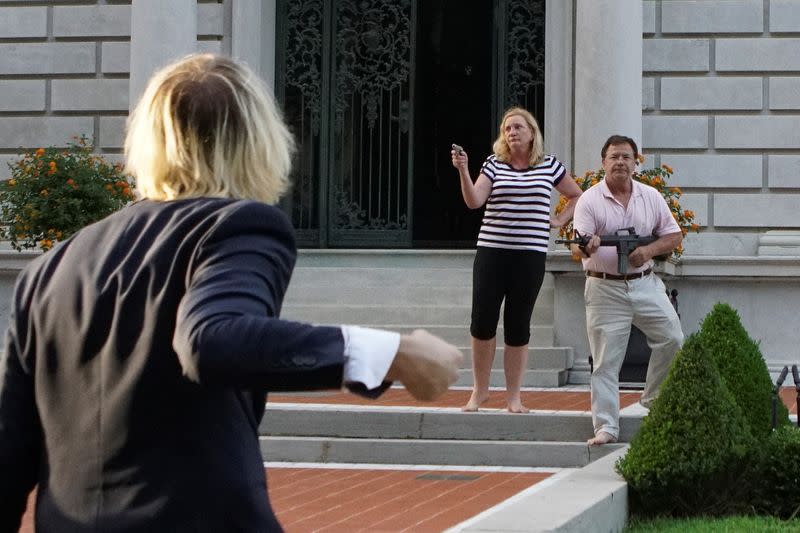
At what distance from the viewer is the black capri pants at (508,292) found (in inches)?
370

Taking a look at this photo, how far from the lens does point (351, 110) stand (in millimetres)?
15945

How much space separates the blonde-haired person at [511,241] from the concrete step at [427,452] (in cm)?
44

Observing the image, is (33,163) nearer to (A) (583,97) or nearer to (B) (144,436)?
(A) (583,97)

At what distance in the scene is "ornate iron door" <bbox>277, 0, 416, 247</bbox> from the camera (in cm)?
1590

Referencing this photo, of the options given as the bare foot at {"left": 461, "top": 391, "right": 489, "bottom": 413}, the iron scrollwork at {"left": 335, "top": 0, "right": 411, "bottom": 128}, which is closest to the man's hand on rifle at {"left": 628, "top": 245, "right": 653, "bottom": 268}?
the bare foot at {"left": 461, "top": 391, "right": 489, "bottom": 413}

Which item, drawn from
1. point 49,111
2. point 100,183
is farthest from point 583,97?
point 49,111

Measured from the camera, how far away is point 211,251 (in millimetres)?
2131

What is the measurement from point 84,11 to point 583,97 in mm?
5159

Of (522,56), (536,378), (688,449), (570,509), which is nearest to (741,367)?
(688,449)

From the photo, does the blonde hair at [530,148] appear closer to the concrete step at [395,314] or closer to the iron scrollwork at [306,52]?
the concrete step at [395,314]

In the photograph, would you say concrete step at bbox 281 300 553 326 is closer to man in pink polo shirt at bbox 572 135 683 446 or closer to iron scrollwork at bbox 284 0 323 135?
iron scrollwork at bbox 284 0 323 135

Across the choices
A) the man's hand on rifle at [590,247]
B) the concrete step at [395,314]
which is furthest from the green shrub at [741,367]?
the concrete step at [395,314]

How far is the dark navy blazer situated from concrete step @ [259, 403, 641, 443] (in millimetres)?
7135

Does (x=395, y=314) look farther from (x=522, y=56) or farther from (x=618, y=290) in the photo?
(x=618, y=290)
